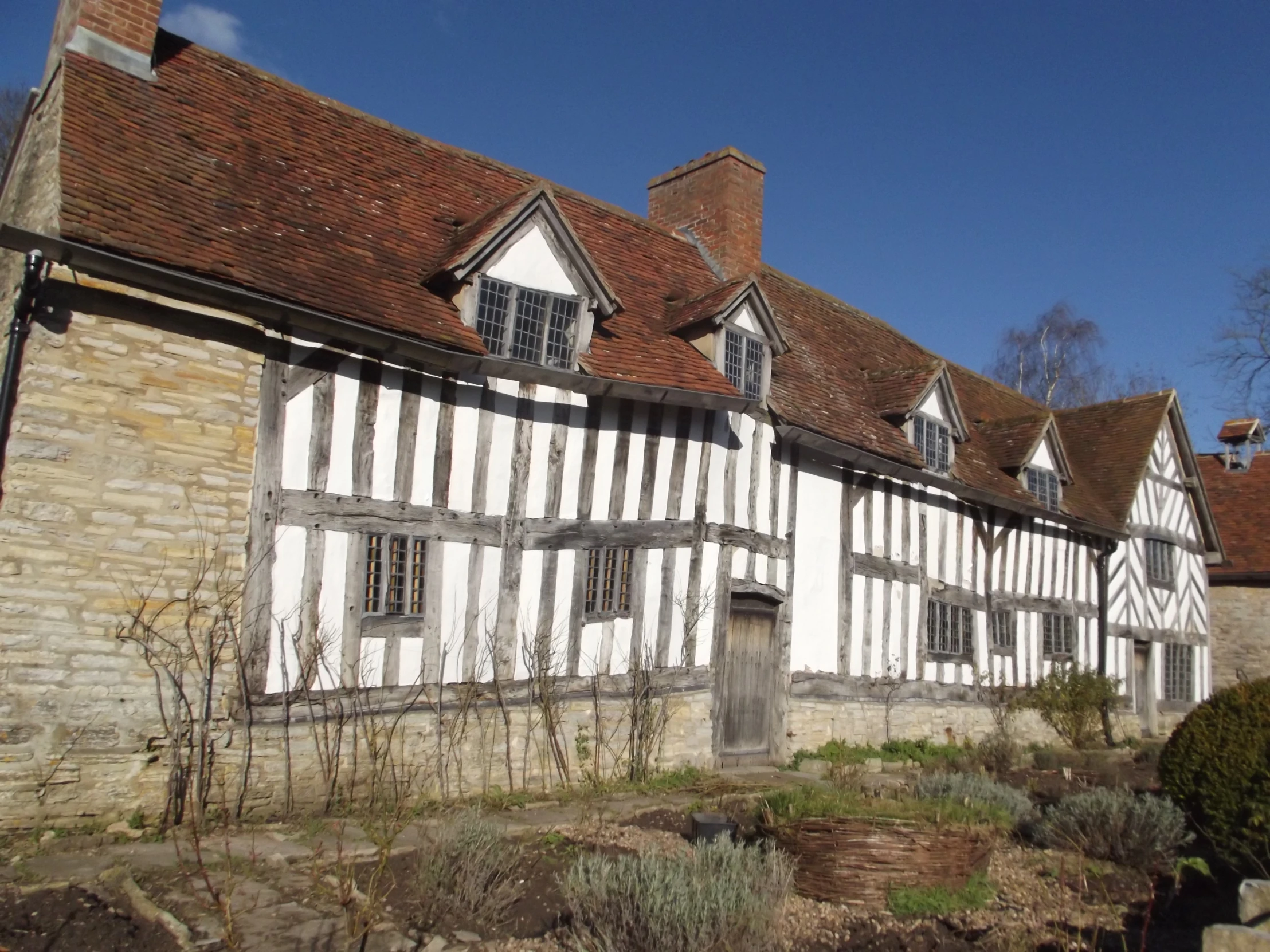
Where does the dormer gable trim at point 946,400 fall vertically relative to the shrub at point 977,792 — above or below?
above

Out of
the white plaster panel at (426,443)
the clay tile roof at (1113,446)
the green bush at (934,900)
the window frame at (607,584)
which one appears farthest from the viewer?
the clay tile roof at (1113,446)

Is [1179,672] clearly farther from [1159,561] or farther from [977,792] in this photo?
[977,792]

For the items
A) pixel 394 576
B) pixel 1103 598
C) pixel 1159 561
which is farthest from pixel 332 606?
pixel 1159 561

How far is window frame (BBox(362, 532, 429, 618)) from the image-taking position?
884cm

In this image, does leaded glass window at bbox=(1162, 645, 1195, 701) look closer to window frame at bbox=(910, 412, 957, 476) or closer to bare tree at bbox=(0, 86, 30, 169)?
window frame at bbox=(910, 412, 957, 476)

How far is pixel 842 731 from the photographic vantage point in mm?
13484

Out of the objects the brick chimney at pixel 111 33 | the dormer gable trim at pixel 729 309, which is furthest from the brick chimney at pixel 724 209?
the brick chimney at pixel 111 33

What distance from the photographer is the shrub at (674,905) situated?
500 centimetres

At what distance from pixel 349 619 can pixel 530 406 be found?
284cm

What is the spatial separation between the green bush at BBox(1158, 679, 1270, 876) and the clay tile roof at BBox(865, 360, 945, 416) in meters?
7.44

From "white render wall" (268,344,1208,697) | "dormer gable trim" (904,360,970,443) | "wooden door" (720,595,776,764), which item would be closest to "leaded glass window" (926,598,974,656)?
"white render wall" (268,344,1208,697)

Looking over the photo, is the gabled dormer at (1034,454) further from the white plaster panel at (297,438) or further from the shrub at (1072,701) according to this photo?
the white plaster panel at (297,438)

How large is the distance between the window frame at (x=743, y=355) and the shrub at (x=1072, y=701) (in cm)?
790

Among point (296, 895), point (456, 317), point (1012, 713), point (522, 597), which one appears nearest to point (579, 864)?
point (296, 895)
